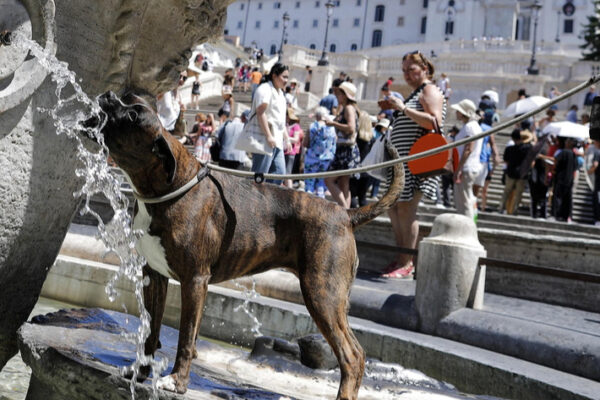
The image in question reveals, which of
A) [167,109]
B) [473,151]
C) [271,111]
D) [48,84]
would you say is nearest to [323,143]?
[271,111]

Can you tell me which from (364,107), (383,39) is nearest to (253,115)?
(364,107)

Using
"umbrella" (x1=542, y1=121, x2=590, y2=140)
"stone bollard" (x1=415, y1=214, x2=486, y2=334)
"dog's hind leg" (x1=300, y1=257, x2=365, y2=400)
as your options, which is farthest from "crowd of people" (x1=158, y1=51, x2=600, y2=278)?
"dog's hind leg" (x1=300, y1=257, x2=365, y2=400)

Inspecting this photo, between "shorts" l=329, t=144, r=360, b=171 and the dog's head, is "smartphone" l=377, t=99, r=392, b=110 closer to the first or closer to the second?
"shorts" l=329, t=144, r=360, b=171

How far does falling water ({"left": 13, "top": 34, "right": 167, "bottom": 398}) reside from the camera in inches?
121

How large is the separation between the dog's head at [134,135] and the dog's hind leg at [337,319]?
76 cm

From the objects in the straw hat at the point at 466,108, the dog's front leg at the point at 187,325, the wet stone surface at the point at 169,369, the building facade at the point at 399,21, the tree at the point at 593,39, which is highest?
the building facade at the point at 399,21

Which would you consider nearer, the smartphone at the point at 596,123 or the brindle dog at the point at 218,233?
A: the brindle dog at the point at 218,233

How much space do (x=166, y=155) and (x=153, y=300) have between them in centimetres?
70

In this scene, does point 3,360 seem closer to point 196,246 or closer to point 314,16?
point 196,246

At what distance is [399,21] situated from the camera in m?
97.2

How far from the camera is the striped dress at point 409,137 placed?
7.32 meters

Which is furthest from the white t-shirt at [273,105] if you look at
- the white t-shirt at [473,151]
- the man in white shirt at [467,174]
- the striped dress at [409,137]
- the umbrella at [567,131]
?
the umbrella at [567,131]

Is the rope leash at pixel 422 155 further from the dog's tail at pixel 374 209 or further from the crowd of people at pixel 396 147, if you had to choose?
the crowd of people at pixel 396 147

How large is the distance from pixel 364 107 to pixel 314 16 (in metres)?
66.7
